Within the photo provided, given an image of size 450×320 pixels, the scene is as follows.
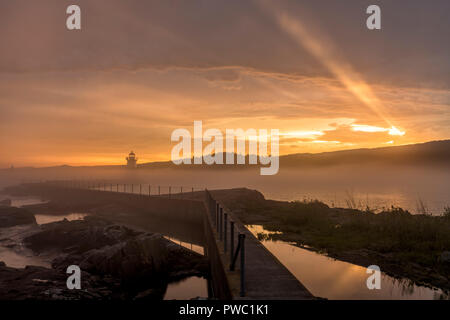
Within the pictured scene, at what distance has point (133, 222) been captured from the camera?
1526 inches

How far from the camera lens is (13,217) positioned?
3700cm

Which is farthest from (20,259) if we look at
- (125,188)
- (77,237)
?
(125,188)

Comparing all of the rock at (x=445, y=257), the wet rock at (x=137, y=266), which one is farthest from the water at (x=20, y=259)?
the rock at (x=445, y=257)

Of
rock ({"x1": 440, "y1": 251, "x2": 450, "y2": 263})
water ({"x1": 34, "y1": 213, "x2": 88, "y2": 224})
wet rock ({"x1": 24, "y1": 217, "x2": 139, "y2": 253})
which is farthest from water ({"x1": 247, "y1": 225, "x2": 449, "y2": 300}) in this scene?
water ({"x1": 34, "y1": 213, "x2": 88, "y2": 224})

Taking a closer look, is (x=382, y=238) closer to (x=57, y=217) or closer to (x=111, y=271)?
(x=111, y=271)

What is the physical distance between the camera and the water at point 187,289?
14711mm

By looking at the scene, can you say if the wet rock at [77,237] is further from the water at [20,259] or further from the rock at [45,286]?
the rock at [45,286]

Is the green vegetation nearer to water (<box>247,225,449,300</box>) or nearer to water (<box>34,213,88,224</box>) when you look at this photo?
water (<box>247,225,449,300</box>)

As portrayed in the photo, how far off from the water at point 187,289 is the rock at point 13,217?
2830cm

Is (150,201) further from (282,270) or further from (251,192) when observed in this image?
Result: (282,270)
